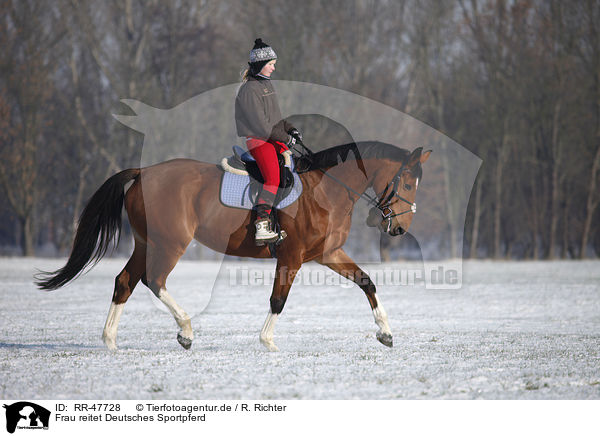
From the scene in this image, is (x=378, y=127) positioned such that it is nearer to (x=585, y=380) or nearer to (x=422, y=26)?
(x=422, y=26)

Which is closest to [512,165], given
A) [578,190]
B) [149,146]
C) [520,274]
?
[578,190]

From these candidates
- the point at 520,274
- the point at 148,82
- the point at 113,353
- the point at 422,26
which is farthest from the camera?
the point at 422,26

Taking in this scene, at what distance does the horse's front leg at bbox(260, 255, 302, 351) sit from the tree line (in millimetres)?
23350

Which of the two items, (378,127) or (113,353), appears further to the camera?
(378,127)

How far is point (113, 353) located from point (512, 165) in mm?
30621

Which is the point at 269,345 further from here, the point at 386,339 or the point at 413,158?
the point at 413,158

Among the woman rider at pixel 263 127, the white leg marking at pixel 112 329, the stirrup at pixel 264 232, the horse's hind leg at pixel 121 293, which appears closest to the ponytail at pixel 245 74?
the woman rider at pixel 263 127

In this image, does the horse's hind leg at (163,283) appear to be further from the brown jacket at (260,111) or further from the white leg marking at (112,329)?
the brown jacket at (260,111)

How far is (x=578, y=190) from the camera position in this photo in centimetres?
3319

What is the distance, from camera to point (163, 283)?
750 cm

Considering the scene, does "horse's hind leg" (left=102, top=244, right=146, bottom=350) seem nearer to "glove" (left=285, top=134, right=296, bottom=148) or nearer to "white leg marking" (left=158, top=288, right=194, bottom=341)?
"white leg marking" (left=158, top=288, right=194, bottom=341)

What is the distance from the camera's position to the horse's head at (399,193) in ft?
24.7

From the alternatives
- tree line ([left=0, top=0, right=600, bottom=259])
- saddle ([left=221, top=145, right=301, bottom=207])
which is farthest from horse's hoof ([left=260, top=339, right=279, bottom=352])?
tree line ([left=0, top=0, right=600, bottom=259])
